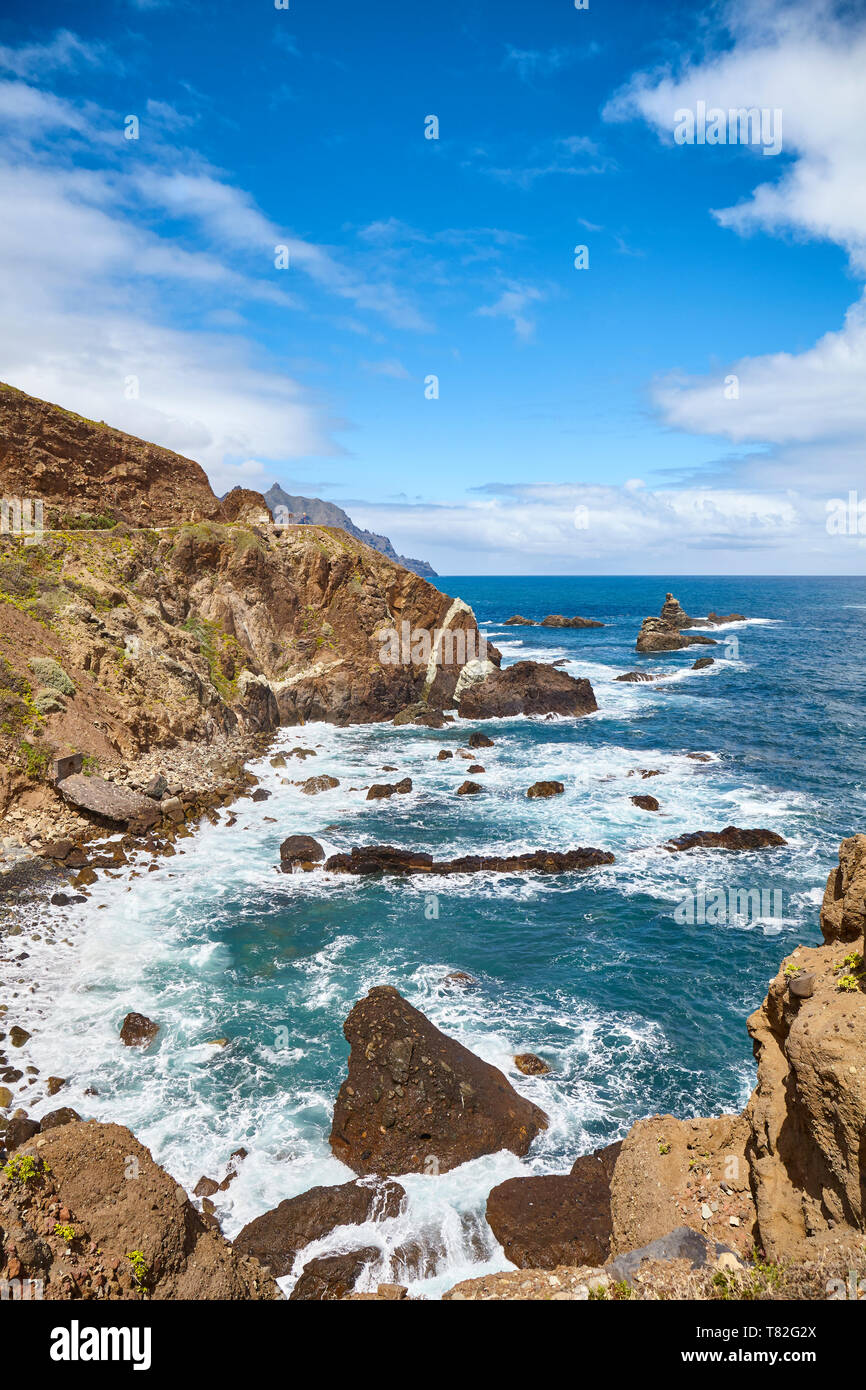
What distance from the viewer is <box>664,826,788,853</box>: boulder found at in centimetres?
3003

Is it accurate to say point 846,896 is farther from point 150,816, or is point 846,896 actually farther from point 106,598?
point 106,598

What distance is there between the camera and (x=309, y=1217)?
13.1 meters

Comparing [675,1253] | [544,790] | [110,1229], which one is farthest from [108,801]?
[675,1253]


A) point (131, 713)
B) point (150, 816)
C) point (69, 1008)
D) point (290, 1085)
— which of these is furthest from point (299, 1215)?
point (131, 713)

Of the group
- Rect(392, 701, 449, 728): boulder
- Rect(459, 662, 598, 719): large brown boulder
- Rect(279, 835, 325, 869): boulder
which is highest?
Rect(459, 662, 598, 719): large brown boulder

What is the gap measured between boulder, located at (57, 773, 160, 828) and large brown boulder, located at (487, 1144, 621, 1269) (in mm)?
22547

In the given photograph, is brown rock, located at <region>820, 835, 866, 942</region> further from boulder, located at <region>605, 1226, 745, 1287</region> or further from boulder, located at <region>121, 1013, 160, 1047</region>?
boulder, located at <region>121, 1013, 160, 1047</region>

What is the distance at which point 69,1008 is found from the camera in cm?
1892

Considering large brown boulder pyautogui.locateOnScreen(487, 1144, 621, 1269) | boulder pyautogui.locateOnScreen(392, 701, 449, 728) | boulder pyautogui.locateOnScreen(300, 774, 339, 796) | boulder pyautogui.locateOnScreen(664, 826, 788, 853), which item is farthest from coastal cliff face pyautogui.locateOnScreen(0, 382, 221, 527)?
large brown boulder pyautogui.locateOnScreen(487, 1144, 621, 1269)

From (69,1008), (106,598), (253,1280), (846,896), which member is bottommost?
(69,1008)

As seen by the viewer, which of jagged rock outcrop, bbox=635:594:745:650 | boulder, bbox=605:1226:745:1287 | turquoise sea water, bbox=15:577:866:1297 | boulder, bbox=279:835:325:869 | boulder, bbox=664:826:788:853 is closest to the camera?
boulder, bbox=605:1226:745:1287

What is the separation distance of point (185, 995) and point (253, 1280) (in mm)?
11839

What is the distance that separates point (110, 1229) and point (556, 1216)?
8.74m

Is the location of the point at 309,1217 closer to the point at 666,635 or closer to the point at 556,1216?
the point at 556,1216
